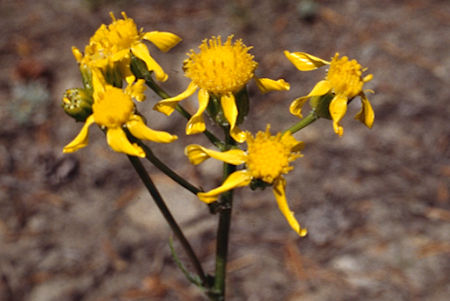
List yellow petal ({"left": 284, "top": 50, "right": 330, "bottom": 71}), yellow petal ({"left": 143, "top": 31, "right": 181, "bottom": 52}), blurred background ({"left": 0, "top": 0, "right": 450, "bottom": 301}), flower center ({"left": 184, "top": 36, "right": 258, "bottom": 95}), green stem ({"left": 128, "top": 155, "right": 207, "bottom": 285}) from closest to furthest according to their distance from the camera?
green stem ({"left": 128, "top": 155, "right": 207, "bottom": 285}), flower center ({"left": 184, "top": 36, "right": 258, "bottom": 95}), yellow petal ({"left": 284, "top": 50, "right": 330, "bottom": 71}), yellow petal ({"left": 143, "top": 31, "right": 181, "bottom": 52}), blurred background ({"left": 0, "top": 0, "right": 450, "bottom": 301})

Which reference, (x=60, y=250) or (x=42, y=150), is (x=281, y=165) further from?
(x=42, y=150)

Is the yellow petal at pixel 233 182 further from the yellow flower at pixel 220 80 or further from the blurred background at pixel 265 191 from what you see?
the blurred background at pixel 265 191

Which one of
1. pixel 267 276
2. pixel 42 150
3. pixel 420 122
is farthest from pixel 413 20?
pixel 42 150

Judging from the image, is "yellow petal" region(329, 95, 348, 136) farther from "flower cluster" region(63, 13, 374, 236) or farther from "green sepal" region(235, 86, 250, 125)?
"green sepal" region(235, 86, 250, 125)

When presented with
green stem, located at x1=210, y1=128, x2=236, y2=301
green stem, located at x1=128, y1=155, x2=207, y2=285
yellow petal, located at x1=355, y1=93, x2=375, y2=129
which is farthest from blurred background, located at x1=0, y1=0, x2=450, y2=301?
yellow petal, located at x1=355, y1=93, x2=375, y2=129

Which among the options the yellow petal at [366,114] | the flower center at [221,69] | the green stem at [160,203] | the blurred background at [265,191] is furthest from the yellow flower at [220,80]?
the blurred background at [265,191]

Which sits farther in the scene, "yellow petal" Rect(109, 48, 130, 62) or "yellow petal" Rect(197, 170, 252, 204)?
"yellow petal" Rect(109, 48, 130, 62)

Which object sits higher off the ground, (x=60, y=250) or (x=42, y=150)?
(x=42, y=150)
